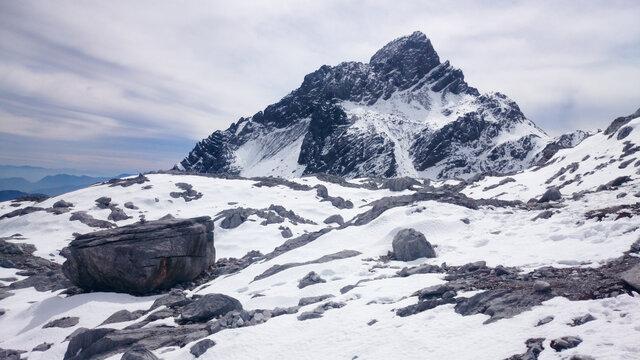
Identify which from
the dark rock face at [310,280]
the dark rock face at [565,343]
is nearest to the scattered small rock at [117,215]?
the dark rock face at [310,280]

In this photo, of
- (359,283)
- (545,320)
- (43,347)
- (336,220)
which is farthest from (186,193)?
(545,320)

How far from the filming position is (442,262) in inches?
654

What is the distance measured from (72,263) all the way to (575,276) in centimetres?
2470

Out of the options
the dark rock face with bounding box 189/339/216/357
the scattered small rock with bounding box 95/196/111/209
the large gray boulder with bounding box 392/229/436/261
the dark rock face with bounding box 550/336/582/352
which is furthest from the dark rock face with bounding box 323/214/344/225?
the dark rock face with bounding box 550/336/582/352

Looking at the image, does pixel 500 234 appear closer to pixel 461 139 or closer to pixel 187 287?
pixel 187 287

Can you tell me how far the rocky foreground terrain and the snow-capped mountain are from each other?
91546mm

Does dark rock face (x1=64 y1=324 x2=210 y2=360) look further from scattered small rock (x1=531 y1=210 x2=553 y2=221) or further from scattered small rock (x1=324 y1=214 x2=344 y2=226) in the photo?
scattered small rock (x1=324 y1=214 x2=344 y2=226)

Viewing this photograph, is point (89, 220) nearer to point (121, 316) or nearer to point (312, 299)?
point (121, 316)

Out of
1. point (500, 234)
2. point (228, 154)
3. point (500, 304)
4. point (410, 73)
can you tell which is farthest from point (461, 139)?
point (500, 304)

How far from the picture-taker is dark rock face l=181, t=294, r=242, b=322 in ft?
50.9

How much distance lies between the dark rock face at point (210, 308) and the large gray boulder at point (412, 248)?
7911mm

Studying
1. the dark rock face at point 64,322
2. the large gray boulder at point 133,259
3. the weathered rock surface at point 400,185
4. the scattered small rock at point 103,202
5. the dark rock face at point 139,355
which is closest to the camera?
the dark rock face at point 139,355

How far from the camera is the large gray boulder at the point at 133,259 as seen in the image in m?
21.7

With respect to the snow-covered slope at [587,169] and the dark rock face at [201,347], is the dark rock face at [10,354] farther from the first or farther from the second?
the snow-covered slope at [587,169]
